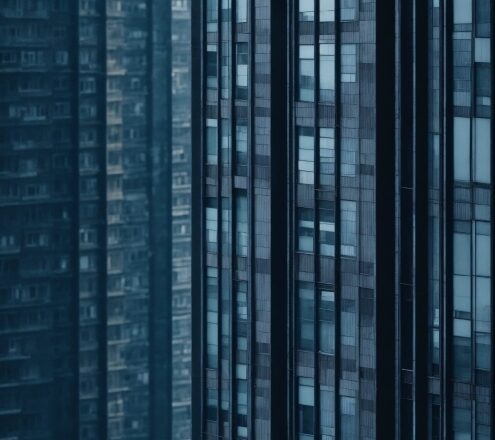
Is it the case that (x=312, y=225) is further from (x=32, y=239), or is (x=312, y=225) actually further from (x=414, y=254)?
(x=32, y=239)

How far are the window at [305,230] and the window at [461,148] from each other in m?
7.72

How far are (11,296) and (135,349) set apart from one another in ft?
34.4

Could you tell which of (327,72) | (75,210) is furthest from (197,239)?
(75,210)

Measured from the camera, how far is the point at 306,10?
6031 cm

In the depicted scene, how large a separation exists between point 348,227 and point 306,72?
5.93 metres

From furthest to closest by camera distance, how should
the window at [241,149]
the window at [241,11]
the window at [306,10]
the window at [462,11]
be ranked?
the window at [241,149] → the window at [241,11] → the window at [306,10] → the window at [462,11]

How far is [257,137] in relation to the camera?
2452 inches

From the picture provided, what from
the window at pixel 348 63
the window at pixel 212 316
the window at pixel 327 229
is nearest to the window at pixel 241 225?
the window at pixel 212 316

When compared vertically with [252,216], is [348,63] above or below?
above

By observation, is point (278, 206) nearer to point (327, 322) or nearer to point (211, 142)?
point (211, 142)

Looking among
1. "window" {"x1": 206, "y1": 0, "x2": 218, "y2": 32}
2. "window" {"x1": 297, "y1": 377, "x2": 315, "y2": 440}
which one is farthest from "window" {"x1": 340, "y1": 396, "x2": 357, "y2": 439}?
"window" {"x1": 206, "y1": 0, "x2": 218, "y2": 32}

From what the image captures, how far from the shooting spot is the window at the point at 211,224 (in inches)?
2530

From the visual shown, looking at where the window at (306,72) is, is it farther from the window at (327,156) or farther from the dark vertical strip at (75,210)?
the dark vertical strip at (75,210)

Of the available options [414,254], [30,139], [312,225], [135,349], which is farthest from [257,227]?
[135,349]
